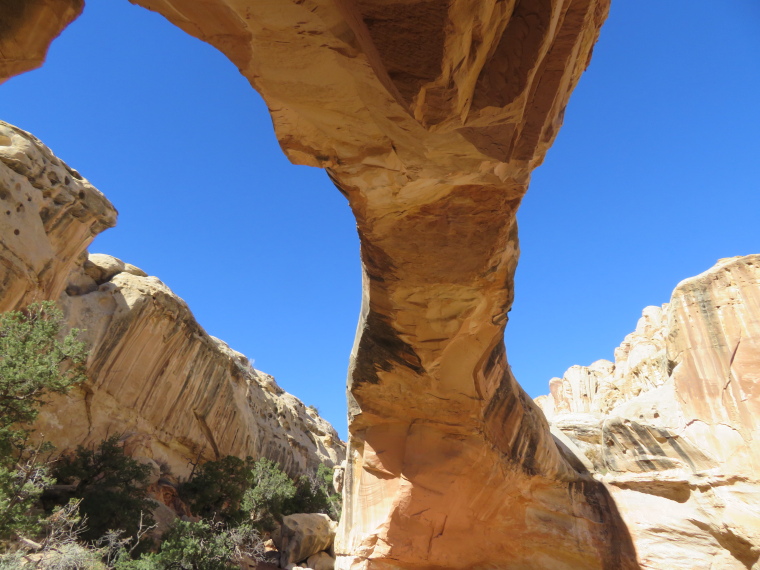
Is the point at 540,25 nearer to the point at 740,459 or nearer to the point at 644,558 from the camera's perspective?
the point at 740,459

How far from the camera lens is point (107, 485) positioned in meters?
15.0

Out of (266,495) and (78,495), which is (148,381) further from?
(266,495)

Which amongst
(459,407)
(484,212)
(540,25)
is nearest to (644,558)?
(459,407)

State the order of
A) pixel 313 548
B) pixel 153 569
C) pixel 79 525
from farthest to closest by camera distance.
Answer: pixel 313 548, pixel 79 525, pixel 153 569

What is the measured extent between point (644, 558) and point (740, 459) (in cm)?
287

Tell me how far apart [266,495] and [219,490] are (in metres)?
2.84

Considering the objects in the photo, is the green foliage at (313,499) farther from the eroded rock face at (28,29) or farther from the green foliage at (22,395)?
the eroded rock face at (28,29)

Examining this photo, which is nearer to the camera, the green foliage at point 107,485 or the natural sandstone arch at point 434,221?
the natural sandstone arch at point 434,221

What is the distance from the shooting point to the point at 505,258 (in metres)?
6.19

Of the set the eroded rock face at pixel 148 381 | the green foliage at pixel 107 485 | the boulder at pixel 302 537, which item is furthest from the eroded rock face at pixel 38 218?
the boulder at pixel 302 537

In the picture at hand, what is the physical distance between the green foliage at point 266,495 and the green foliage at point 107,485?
20.6 feet

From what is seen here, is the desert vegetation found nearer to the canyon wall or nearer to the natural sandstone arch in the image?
the canyon wall

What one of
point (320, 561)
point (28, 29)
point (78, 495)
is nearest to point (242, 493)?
point (320, 561)

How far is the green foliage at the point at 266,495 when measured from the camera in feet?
71.8
